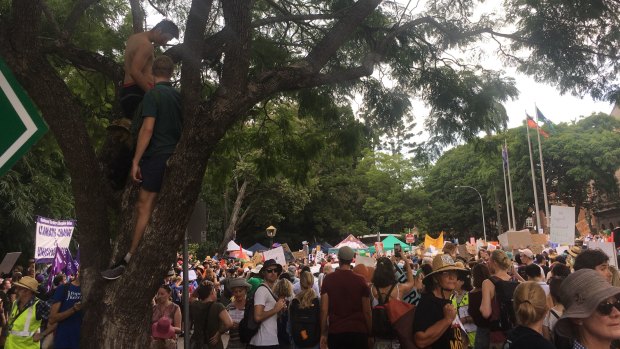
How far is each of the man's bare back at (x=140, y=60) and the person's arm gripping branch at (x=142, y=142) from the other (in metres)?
0.63

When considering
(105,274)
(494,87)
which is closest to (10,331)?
(105,274)

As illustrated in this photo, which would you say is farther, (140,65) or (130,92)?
(130,92)

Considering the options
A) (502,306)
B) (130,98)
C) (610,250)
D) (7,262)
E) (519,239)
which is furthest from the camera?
(519,239)

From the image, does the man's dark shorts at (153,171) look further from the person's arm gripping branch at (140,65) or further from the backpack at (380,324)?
the backpack at (380,324)

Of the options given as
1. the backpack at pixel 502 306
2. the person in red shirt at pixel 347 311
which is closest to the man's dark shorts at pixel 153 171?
the person in red shirt at pixel 347 311

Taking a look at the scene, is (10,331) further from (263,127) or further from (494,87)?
(494,87)

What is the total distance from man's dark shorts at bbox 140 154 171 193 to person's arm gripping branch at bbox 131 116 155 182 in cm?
5

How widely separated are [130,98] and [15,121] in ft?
5.62

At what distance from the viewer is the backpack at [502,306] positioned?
655 centimetres

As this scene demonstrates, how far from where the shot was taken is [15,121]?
3.02 meters

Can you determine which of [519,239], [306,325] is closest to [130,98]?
[306,325]

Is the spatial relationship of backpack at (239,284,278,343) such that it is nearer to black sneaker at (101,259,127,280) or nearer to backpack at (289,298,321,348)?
backpack at (289,298,321,348)

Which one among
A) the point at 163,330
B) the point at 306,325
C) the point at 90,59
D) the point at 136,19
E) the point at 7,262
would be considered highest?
the point at 136,19

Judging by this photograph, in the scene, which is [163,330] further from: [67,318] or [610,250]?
[610,250]
